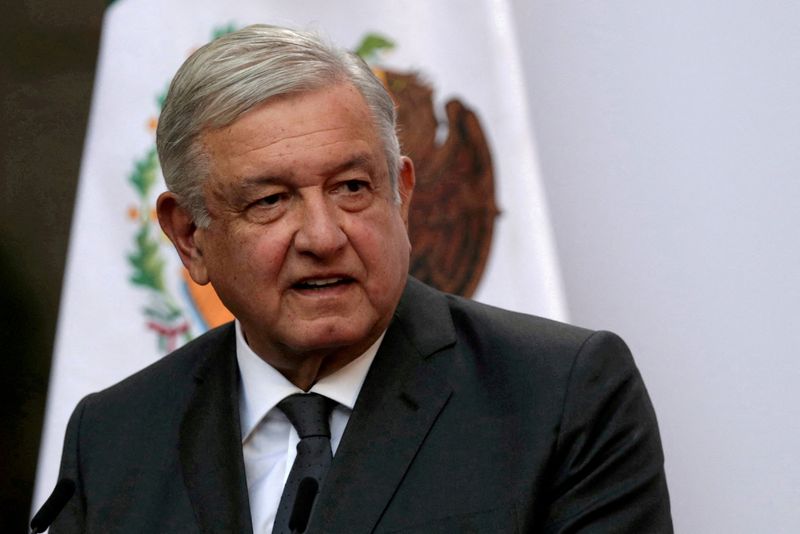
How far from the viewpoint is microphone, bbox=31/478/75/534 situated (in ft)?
6.00

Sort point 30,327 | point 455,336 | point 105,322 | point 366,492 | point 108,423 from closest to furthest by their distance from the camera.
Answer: point 366,492 < point 455,336 < point 108,423 < point 105,322 < point 30,327

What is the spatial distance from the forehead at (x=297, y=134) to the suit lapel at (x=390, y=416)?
374mm

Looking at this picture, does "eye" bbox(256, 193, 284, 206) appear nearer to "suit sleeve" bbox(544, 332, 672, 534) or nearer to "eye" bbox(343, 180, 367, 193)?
"eye" bbox(343, 180, 367, 193)

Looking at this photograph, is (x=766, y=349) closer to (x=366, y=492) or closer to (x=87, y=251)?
(x=366, y=492)

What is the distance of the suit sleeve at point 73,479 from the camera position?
2.13 metres

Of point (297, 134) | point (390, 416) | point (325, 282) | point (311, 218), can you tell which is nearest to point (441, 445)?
point (390, 416)

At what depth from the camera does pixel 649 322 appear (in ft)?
10.5

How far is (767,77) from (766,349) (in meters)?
0.72

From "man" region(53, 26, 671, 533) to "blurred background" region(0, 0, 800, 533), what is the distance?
1.08 metres

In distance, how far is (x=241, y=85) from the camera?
1.94 m

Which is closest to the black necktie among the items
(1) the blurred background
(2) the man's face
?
(2) the man's face

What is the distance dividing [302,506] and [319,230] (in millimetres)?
469

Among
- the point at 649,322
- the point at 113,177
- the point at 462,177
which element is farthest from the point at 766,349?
the point at 113,177

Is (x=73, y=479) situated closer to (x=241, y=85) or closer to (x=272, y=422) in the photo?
(x=272, y=422)
